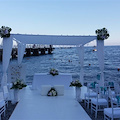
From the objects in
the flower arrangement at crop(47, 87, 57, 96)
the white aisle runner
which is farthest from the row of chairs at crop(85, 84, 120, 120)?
the flower arrangement at crop(47, 87, 57, 96)

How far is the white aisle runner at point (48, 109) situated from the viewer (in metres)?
5.36

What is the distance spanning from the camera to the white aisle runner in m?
5.36

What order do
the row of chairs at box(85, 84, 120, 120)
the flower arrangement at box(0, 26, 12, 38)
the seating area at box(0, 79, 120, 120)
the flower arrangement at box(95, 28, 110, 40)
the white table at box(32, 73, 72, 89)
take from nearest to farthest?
1. the row of chairs at box(85, 84, 120, 120)
2. the seating area at box(0, 79, 120, 120)
3. the flower arrangement at box(0, 26, 12, 38)
4. the flower arrangement at box(95, 28, 110, 40)
5. the white table at box(32, 73, 72, 89)

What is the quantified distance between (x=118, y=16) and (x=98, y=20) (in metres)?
2.07

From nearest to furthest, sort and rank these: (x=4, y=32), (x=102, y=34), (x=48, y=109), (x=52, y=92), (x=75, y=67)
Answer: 1. (x=48, y=109)
2. (x=4, y=32)
3. (x=102, y=34)
4. (x=52, y=92)
5. (x=75, y=67)

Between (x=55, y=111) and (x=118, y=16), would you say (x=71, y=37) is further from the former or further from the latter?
(x=118, y=16)

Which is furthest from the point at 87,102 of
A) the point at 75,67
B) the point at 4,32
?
the point at 75,67

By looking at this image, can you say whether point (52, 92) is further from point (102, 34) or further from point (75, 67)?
point (75, 67)

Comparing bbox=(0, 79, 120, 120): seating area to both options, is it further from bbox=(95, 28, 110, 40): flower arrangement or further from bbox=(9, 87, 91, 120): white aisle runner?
bbox=(95, 28, 110, 40): flower arrangement

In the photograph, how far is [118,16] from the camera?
14930mm

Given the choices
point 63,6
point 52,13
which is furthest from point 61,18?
point 63,6

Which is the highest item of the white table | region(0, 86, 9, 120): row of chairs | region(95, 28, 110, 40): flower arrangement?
region(95, 28, 110, 40): flower arrangement

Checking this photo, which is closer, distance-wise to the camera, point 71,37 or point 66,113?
point 66,113

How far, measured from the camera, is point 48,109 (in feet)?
20.2
